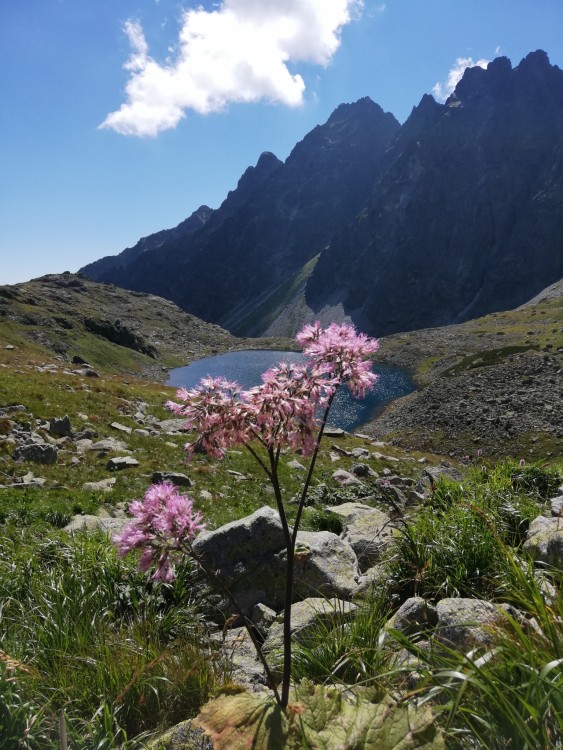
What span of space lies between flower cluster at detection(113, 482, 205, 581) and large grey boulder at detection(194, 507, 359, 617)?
14.6ft

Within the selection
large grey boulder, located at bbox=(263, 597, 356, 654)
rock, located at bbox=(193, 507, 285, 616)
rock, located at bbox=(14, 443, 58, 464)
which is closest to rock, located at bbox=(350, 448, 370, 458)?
rock, located at bbox=(14, 443, 58, 464)

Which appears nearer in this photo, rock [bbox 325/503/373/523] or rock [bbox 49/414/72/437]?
rock [bbox 325/503/373/523]

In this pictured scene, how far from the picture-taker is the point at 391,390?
91125 mm

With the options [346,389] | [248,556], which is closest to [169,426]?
[248,556]

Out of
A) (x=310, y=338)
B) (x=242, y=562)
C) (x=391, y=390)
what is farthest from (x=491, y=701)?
(x=391, y=390)

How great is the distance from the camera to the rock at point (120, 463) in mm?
20261

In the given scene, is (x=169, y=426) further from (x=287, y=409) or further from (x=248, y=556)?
(x=287, y=409)

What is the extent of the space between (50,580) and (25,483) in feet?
35.9

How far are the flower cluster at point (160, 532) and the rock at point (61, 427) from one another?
2149 centimetres

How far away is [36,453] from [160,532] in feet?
58.0

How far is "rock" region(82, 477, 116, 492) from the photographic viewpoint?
17197mm

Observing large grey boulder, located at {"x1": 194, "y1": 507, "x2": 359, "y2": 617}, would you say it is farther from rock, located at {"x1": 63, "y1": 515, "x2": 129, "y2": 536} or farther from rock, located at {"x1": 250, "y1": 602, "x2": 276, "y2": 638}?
rock, located at {"x1": 63, "y1": 515, "x2": 129, "y2": 536}

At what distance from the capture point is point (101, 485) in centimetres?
1784

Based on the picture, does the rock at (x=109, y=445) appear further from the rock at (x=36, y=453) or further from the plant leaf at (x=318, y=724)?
the plant leaf at (x=318, y=724)
